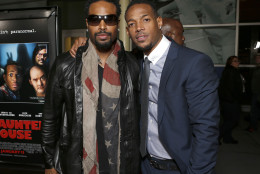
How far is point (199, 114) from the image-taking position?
139 cm

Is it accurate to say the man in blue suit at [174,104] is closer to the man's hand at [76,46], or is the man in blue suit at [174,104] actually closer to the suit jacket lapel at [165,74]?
the suit jacket lapel at [165,74]

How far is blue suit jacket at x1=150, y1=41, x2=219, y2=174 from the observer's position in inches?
54.3

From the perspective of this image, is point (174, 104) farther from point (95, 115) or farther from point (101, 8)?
point (101, 8)

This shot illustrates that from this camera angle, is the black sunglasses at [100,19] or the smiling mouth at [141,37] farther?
the black sunglasses at [100,19]

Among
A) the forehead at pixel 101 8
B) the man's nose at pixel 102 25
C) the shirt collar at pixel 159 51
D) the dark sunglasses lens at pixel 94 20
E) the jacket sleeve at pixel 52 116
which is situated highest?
the forehead at pixel 101 8

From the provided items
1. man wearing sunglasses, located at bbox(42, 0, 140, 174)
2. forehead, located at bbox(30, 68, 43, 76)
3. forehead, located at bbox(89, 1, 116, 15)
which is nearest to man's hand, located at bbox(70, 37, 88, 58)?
man wearing sunglasses, located at bbox(42, 0, 140, 174)

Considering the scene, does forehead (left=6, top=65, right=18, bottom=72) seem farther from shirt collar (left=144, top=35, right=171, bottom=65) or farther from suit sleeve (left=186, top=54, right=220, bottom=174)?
suit sleeve (left=186, top=54, right=220, bottom=174)

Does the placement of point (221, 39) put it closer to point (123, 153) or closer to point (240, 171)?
point (240, 171)

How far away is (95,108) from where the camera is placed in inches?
68.6

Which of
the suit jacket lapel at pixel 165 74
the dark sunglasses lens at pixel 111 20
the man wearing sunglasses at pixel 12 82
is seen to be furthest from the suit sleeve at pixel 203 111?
the man wearing sunglasses at pixel 12 82

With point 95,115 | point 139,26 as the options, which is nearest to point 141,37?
point 139,26

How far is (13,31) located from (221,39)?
24.2 feet

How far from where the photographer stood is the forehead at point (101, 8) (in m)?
1.80

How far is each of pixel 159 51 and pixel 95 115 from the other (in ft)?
2.20
